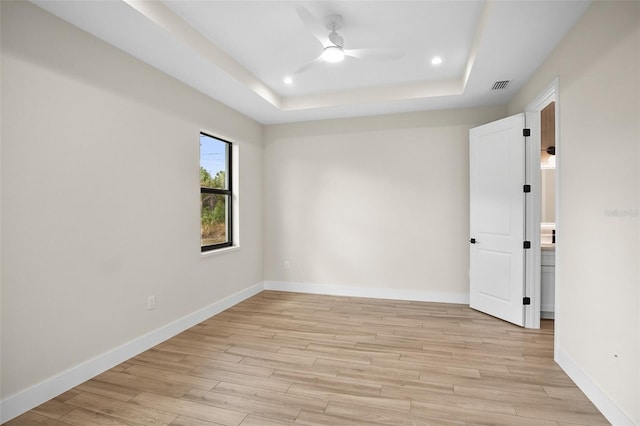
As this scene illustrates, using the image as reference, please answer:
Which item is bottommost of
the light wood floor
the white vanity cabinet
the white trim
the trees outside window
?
the light wood floor

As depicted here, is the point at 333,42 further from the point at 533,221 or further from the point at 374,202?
the point at 533,221

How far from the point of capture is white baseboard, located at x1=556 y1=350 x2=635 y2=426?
6.04 feet

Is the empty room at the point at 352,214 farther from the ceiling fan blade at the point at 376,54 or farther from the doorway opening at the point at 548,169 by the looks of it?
the doorway opening at the point at 548,169

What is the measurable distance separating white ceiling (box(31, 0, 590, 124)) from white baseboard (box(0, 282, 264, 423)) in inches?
98.5

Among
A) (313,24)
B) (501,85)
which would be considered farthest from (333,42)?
(501,85)

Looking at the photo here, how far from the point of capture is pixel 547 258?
3.65m

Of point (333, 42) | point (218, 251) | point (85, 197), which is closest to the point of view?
point (85, 197)

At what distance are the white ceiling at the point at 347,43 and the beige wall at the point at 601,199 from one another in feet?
1.18

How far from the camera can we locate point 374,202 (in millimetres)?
4703

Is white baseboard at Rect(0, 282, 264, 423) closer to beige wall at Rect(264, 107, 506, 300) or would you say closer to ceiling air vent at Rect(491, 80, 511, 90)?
beige wall at Rect(264, 107, 506, 300)

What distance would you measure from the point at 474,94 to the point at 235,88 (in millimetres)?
2795

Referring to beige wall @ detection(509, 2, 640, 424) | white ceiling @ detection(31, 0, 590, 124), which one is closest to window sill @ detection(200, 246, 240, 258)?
white ceiling @ detection(31, 0, 590, 124)

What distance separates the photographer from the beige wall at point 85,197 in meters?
2.00

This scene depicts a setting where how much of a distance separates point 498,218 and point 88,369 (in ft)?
13.7
